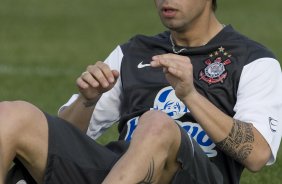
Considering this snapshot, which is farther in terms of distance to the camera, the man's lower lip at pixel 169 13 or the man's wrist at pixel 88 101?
the man's lower lip at pixel 169 13

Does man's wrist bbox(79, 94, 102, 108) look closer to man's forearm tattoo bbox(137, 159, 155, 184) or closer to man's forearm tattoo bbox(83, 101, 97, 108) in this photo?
man's forearm tattoo bbox(83, 101, 97, 108)

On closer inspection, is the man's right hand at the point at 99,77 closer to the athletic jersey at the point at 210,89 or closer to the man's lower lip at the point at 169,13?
the athletic jersey at the point at 210,89

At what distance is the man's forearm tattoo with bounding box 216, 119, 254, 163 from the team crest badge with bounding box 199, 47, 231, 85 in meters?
0.48

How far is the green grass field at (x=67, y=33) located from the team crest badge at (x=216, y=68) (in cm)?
313

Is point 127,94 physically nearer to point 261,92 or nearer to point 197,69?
point 197,69

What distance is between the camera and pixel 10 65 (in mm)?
16062

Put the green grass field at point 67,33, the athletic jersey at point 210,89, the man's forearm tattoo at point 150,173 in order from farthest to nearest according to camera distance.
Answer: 1. the green grass field at point 67,33
2. the athletic jersey at point 210,89
3. the man's forearm tattoo at point 150,173

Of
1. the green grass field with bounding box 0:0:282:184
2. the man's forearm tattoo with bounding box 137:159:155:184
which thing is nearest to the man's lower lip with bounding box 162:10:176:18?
the man's forearm tattoo with bounding box 137:159:155:184

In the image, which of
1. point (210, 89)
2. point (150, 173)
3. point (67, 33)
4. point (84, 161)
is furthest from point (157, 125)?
point (67, 33)

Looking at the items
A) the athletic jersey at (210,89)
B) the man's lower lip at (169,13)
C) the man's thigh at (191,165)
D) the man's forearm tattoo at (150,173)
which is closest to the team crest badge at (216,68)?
the athletic jersey at (210,89)

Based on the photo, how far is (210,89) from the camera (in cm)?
693

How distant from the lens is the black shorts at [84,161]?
6.12 metres

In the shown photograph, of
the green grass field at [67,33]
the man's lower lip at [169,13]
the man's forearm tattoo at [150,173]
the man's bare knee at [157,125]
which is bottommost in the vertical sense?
the green grass field at [67,33]

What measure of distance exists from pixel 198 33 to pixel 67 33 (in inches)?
504
